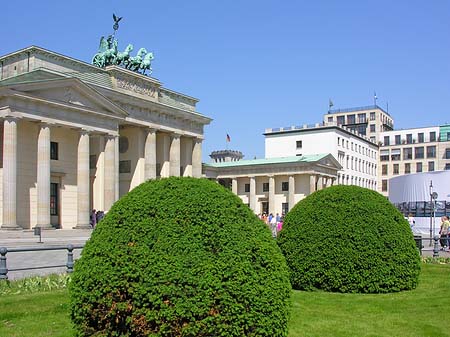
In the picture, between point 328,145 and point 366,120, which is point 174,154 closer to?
point 328,145

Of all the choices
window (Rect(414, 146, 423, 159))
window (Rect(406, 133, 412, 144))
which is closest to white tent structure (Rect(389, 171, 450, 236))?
window (Rect(414, 146, 423, 159))

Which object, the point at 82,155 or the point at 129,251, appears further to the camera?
the point at 82,155

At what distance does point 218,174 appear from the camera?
81.2 metres

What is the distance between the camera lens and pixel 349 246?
1196cm

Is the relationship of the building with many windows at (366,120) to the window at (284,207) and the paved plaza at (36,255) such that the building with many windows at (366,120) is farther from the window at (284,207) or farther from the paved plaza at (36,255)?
the paved plaza at (36,255)

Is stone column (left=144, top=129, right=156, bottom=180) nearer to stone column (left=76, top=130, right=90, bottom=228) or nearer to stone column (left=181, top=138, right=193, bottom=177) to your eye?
stone column (left=181, top=138, right=193, bottom=177)

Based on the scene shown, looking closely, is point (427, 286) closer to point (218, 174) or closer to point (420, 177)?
point (420, 177)

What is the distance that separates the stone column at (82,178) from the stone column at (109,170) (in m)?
3.05

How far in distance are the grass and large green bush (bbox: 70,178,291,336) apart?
7.55ft

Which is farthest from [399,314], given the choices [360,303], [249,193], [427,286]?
[249,193]

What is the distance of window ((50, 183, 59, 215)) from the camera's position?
43938 millimetres

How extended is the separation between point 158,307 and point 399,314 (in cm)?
613

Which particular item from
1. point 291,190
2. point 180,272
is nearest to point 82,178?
point 291,190

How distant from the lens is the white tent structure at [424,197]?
126ft
